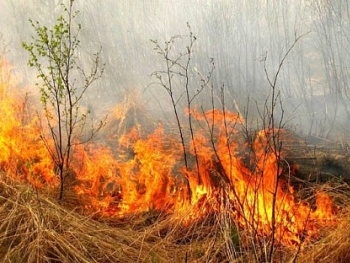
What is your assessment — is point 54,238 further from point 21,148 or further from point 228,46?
point 228,46

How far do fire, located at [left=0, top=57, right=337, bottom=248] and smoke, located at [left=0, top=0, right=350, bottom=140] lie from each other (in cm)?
228

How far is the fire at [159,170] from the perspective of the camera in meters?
4.66

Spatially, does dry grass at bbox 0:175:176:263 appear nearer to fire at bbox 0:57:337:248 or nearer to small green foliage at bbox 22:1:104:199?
fire at bbox 0:57:337:248

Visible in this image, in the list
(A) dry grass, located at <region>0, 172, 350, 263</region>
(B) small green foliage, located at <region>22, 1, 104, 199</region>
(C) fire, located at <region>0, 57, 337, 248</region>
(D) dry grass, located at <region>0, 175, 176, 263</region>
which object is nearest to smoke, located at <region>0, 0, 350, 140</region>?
(B) small green foliage, located at <region>22, 1, 104, 199</region>

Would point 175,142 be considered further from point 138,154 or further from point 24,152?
point 24,152

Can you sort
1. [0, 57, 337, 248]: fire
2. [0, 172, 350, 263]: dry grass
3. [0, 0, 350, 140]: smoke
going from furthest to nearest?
[0, 0, 350, 140]: smoke < [0, 57, 337, 248]: fire < [0, 172, 350, 263]: dry grass

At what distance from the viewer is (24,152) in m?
6.12

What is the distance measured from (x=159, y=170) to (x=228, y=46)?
4.44 metres

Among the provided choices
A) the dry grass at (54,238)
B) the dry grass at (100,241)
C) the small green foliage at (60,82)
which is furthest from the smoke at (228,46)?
the dry grass at (54,238)

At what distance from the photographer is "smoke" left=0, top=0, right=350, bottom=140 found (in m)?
8.59

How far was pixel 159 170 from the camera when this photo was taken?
557 cm

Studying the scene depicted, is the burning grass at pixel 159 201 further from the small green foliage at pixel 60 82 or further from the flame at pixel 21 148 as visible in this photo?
the small green foliage at pixel 60 82

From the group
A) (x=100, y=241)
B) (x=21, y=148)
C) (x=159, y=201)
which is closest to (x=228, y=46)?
(x=159, y=201)

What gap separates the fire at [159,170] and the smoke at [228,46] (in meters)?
2.28
